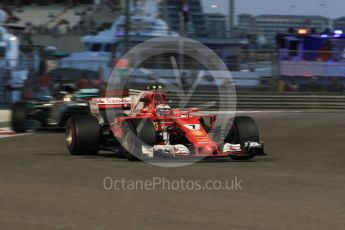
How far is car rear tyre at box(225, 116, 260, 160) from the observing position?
9.46 meters

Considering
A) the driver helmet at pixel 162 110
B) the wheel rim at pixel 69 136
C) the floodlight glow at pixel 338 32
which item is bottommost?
the wheel rim at pixel 69 136

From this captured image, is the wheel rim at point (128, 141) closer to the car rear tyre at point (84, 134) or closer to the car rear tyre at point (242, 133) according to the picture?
the car rear tyre at point (84, 134)

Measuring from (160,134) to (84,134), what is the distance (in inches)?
46.0

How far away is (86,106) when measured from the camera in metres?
13.8

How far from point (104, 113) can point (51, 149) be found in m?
1.13

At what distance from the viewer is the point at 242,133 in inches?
373

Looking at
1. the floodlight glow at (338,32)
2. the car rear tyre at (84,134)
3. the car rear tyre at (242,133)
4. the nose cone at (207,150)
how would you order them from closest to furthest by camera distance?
the nose cone at (207,150) → the car rear tyre at (242,133) → the car rear tyre at (84,134) → the floodlight glow at (338,32)

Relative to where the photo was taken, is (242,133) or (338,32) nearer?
(242,133)

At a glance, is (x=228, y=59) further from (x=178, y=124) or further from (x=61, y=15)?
(x=61, y=15)

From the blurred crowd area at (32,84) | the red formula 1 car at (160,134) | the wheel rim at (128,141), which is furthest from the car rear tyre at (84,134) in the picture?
the blurred crowd area at (32,84)

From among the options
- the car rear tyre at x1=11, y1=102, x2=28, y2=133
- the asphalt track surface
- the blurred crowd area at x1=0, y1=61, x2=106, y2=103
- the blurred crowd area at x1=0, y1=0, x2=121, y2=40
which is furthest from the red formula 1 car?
the blurred crowd area at x1=0, y1=0, x2=121, y2=40

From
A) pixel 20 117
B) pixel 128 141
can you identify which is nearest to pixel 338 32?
pixel 20 117

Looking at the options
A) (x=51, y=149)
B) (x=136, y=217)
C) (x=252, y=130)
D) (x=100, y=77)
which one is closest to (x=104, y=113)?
(x=51, y=149)

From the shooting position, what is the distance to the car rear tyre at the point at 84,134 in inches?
390
